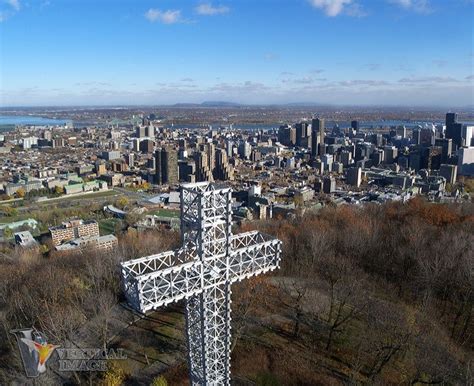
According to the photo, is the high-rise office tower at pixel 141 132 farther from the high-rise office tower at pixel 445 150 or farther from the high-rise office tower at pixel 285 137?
the high-rise office tower at pixel 445 150

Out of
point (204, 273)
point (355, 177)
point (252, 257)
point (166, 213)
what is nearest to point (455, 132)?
point (355, 177)

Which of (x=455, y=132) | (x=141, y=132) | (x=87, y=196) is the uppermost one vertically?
(x=455, y=132)

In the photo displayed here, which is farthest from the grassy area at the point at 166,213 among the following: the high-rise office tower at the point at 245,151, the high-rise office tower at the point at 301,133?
the high-rise office tower at the point at 301,133

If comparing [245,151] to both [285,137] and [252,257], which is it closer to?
[285,137]

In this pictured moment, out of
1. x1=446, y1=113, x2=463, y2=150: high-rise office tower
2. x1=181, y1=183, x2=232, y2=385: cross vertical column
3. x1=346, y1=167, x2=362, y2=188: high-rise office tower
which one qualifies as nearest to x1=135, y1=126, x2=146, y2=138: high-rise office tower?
x1=346, y1=167, x2=362, y2=188: high-rise office tower

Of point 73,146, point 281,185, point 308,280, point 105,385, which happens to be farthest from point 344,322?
point 73,146

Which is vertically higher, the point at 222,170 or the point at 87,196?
the point at 222,170

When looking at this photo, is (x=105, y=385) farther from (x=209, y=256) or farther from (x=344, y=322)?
(x=344, y=322)
